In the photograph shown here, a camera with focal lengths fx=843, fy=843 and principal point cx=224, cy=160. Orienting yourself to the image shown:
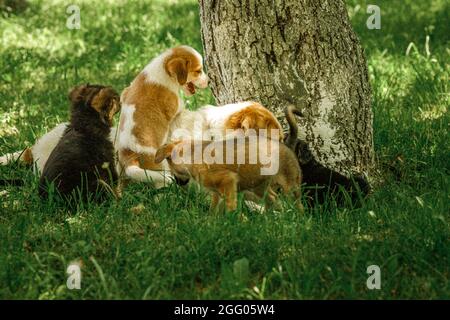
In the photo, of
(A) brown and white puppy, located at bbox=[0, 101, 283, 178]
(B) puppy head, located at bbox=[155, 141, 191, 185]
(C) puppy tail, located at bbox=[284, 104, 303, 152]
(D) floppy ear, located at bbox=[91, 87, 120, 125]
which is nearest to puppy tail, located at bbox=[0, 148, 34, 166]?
(A) brown and white puppy, located at bbox=[0, 101, 283, 178]

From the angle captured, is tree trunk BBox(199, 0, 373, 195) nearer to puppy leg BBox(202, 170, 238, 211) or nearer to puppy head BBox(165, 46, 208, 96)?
puppy head BBox(165, 46, 208, 96)

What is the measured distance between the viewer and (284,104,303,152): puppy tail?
582cm

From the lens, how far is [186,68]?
6715 mm

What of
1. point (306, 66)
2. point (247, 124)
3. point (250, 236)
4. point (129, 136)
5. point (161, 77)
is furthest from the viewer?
point (161, 77)

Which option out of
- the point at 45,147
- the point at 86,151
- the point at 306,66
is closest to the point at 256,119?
the point at 306,66

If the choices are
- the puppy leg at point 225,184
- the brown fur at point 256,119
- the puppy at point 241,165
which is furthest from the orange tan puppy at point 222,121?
the puppy leg at point 225,184

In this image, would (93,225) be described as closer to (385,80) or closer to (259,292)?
(259,292)

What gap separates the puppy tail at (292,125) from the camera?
5816 millimetres

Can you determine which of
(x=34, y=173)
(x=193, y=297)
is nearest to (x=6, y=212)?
(x=34, y=173)

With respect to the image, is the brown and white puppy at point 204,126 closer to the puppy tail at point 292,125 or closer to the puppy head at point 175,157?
the puppy tail at point 292,125

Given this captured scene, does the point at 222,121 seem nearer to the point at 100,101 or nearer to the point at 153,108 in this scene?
the point at 153,108

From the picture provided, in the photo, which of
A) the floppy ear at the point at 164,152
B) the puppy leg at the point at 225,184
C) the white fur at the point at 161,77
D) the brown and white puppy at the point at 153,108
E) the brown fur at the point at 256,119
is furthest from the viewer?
the white fur at the point at 161,77

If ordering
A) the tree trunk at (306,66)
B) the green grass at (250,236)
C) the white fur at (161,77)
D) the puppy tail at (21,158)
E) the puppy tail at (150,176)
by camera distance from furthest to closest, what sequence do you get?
the puppy tail at (21,158) → the white fur at (161,77) → the puppy tail at (150,176) → the tree trunk at (306,66) → the green grass at (250,236)

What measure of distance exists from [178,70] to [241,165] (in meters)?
1.27
